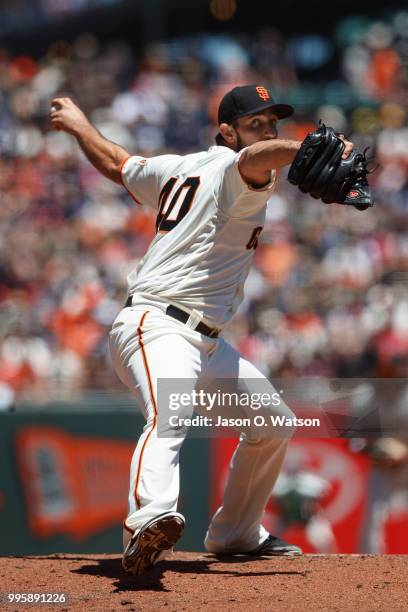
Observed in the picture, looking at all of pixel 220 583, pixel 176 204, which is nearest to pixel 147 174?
pixel 176 204

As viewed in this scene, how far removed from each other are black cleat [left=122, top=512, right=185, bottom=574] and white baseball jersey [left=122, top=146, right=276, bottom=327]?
0.81 metres

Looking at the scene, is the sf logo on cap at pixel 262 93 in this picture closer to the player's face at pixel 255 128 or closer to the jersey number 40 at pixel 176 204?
the player's face at pixel 255 128

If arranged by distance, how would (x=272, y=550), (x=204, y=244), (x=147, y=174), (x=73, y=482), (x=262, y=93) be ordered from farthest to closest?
(x=73, y=482), (x=272, y=550), (x=147, y=174), (x=262, y=93), (x=204, y=244)

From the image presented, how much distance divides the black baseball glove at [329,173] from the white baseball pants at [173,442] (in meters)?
0.79

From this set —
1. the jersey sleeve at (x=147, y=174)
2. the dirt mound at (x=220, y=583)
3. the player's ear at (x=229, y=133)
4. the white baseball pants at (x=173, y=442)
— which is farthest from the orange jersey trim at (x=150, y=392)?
the player's ear at (x=229, y=133)

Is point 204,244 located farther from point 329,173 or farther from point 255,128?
point 329,173

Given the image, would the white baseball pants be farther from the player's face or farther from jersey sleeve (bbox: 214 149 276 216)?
the player's face

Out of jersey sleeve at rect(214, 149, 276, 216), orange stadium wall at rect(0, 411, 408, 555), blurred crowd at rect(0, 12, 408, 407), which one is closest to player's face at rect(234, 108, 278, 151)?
jersey sleeve at rect(214, 149, 276, 216)

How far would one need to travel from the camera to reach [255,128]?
3.91 meters

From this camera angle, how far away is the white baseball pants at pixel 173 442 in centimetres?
342

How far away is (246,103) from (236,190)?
437 millimetres

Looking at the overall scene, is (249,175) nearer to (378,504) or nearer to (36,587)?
(36,587)

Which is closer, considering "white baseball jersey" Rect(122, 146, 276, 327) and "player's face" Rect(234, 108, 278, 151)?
"white baseball jersey" Rect(122, 146, 276, 327)

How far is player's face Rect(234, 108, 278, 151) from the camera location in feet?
12.8
